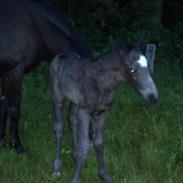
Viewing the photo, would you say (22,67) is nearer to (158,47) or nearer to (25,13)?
(25,13)

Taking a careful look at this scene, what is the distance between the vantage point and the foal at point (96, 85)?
4.36 meters

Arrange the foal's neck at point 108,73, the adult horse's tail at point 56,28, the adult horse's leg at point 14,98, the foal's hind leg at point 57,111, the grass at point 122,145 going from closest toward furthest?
the foal's neck at point 108,73
the foal's hind leg at point 57,111
the grass at point 122,145
the adult horse's tail at point 56,28
the adult horse's leg at point 14,98

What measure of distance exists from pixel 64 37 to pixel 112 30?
20.6 ft

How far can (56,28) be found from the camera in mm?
5898

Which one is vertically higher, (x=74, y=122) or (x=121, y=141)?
(x=74, y=122)

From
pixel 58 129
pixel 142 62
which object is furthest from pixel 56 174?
pixel 142 62

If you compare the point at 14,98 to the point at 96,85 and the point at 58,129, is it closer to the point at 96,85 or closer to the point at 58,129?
the point at 58,129

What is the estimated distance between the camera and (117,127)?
6.41 meters

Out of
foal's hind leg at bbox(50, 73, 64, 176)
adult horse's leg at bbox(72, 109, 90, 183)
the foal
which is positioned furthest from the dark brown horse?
Result: adult horse's leg at bbox(72, 109, 90, 183)

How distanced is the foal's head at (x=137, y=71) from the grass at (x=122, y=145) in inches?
36.8

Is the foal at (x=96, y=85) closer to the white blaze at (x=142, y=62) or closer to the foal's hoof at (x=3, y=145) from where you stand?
the white blaze at (x=142, y=62)

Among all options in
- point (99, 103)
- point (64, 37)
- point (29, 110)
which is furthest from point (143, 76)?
point (29, 110)

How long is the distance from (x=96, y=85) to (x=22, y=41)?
166 cm

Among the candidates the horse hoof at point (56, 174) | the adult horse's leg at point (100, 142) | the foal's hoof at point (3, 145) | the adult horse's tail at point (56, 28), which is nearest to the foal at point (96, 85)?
the adult horse's leg at point (100, 142)
